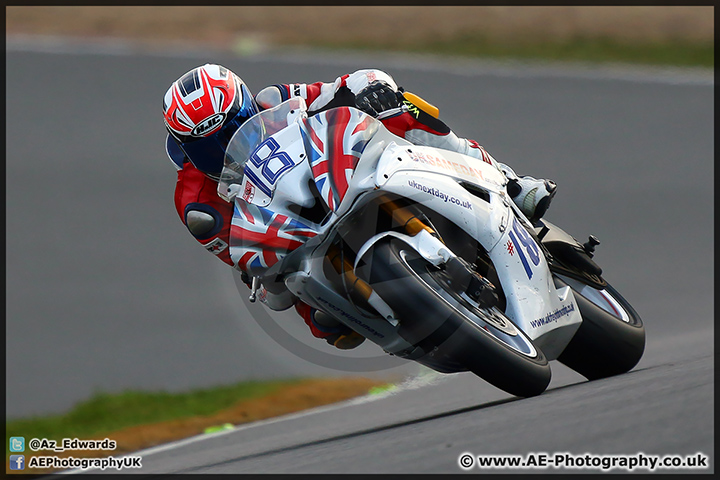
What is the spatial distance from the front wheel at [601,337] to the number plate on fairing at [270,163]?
164 cm

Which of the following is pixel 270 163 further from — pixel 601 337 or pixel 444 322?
pixel 601 337

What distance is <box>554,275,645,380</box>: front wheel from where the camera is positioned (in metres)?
4.66

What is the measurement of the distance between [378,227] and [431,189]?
30 cm

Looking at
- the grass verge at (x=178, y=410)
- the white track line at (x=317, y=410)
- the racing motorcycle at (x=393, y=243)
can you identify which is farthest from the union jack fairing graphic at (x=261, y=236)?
the grass verge at (x=178, y=410)

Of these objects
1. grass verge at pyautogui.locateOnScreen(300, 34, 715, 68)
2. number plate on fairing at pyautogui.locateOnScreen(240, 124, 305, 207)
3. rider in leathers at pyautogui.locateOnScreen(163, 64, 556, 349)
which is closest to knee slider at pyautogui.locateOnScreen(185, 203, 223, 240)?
rider in leathers at pyautogui.locateOnScreen(163, 64, 556, 349)

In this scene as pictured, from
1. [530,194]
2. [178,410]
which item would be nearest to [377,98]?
[530,194]

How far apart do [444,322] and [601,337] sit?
1445 millimetres

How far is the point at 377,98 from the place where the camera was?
446 cm

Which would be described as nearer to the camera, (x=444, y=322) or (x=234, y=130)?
(x=444, y=322)

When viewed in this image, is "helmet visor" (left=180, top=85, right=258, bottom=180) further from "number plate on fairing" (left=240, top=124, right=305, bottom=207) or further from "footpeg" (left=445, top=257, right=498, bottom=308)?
"footpeg" (left=445, top=257, right=498, bottom=308)

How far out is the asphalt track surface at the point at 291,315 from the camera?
358 cm

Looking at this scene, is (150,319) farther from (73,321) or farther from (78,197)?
(78,197)

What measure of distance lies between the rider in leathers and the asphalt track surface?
193mm

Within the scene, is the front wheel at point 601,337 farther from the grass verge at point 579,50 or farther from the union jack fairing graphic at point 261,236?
the grass verge at point 579,50
